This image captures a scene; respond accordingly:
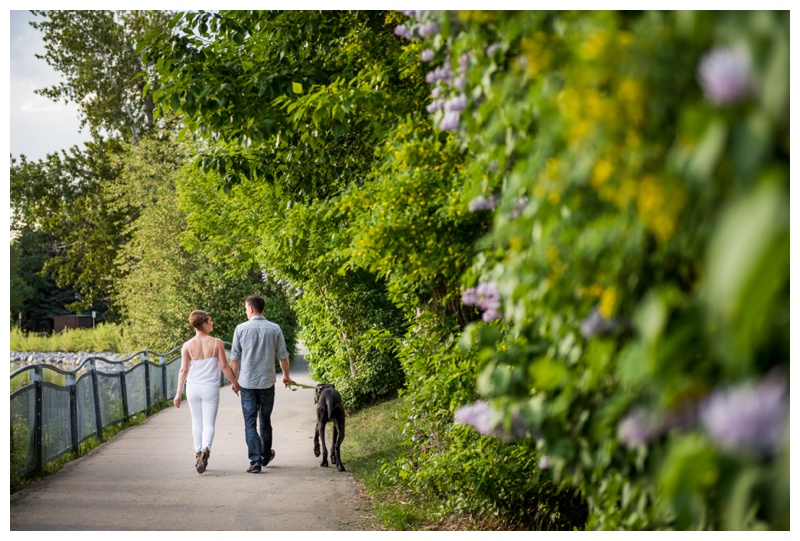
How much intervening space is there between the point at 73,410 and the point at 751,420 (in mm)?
8676

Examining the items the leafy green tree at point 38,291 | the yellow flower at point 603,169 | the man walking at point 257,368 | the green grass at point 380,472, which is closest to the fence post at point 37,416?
the man walking at point 257,368

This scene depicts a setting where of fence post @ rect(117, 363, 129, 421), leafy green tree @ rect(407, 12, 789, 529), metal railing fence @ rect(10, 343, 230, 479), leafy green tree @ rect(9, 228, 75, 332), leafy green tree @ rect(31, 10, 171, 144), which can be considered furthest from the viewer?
leafy green tree @ rect(9, 228, 75, 332)

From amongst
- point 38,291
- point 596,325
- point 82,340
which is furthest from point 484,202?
point 38,291

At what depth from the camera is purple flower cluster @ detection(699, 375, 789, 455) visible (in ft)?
4.59

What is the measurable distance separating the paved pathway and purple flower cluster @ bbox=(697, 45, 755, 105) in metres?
4.98

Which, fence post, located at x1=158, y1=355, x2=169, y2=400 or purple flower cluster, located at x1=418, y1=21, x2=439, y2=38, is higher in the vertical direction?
purple flower cluster, located at x1=418, y1=21, x2=439, y2=38

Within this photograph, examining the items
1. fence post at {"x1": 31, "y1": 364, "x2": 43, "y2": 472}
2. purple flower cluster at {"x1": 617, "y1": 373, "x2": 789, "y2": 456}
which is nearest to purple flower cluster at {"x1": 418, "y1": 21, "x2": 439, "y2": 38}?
purple flower cluster at {"x1": 617, "y1": 373, "x2": 789, "y2": 456}

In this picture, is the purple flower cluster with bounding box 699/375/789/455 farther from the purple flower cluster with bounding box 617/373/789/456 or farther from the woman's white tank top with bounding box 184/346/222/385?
the woman's white tank top with bounding box 184/346/222/385

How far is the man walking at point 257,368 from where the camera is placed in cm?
795

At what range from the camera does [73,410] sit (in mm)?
8828

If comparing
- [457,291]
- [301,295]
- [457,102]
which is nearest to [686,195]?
[457,102]

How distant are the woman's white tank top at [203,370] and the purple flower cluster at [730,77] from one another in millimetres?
6933

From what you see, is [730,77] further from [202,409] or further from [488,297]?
[202,409]
